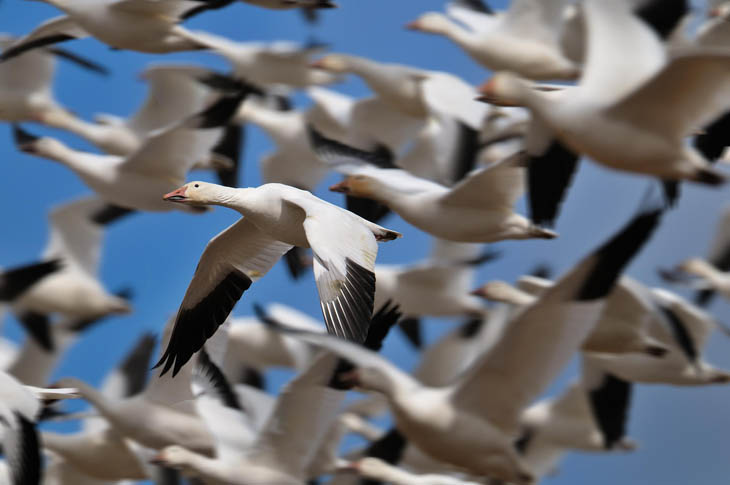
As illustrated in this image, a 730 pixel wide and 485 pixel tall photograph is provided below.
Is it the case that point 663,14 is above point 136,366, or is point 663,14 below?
above

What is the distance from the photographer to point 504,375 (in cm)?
558

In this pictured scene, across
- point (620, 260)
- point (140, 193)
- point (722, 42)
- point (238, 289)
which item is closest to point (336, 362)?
point (238, 289)

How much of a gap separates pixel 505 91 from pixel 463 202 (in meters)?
0.66

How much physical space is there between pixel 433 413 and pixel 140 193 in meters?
2.58

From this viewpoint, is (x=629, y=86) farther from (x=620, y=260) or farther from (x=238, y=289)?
(x=238, y=289)

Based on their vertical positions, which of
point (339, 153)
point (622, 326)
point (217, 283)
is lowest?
point (622, 326)

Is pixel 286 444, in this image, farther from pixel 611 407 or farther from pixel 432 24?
pixel 432 24

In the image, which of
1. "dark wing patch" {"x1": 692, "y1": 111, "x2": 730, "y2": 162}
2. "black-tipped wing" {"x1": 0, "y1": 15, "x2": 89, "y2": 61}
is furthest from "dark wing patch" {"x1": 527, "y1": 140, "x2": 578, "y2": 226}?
"black-tipped wing" {"x1": 0, "y1": 15, "x2": 89, "y2": 61}

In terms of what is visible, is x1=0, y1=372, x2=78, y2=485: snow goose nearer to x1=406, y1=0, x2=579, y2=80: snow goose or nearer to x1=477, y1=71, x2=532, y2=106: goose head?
x1=477, y1=71, x2=532, y2=106: goose head

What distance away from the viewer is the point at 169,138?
7121mm

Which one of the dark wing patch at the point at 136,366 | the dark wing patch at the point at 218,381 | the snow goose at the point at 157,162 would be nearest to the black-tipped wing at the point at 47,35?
the snow goose at the point at 157,162

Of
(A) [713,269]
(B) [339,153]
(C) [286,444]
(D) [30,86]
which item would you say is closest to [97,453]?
(C) [286,444]

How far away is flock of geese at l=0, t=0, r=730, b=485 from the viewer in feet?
16.4

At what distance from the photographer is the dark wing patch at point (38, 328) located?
31.6ft
